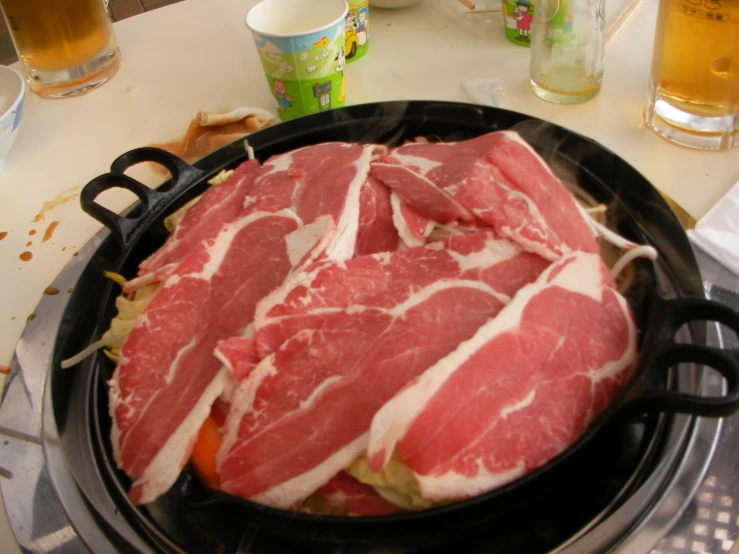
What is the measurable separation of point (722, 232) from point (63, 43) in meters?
1.74

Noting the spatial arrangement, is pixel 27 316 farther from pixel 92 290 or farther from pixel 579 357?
pixel 579 357

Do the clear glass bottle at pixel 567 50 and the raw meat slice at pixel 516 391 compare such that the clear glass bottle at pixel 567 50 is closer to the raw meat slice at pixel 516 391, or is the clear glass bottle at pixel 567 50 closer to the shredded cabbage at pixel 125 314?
the raw meat slice at pixel 516 391

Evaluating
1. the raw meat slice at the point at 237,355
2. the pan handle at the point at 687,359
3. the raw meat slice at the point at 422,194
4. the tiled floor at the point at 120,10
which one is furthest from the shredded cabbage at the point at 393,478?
the tiled floor at the point at 120,10

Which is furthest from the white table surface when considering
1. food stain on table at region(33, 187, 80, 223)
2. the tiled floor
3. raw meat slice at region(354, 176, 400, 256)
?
the tiled floor

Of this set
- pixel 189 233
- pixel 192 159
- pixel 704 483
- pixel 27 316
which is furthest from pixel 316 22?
pixel 704 483

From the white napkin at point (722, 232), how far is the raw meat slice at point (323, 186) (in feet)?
2.12

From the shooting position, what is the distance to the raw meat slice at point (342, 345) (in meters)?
0.76

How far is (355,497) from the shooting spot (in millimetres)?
777

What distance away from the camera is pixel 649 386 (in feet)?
2.49

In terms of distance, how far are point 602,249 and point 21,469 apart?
107 cm

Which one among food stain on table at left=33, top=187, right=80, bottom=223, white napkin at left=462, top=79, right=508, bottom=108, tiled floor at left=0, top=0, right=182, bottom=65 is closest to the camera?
food stain on table at left=33, top=187, right=80, bottom=223

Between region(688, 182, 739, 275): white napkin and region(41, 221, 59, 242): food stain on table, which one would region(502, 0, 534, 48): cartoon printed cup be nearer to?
region(688, 182, 739, 275): white napkin

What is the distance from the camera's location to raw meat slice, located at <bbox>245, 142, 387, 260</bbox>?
3.18ft

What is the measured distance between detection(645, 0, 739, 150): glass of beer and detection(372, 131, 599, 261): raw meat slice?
0.52 m
